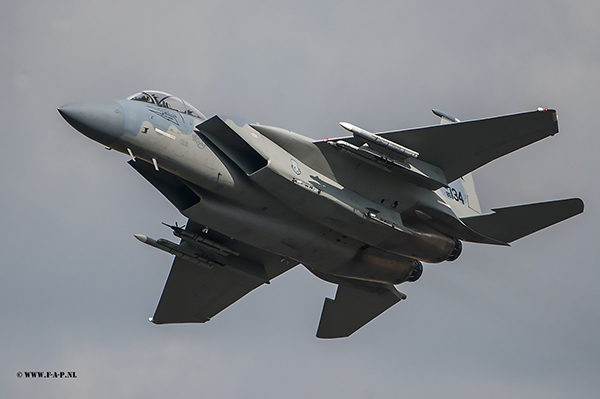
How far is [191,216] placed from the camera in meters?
16.4

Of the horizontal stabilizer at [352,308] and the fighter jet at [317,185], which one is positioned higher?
the fighter jet at [317,185]

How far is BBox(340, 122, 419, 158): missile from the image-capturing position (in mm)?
15672

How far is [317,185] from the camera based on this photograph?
1639 cm

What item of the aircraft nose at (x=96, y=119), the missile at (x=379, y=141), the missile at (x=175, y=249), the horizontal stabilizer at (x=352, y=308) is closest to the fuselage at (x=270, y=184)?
the aircraft nose at (x=96, y=119)

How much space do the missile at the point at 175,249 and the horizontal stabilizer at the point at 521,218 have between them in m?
7.10

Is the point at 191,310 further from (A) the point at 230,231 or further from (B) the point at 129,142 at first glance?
(B) the point at 129,142

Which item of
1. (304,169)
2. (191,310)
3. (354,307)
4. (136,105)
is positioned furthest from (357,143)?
(191,310)

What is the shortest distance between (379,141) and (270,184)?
266cm

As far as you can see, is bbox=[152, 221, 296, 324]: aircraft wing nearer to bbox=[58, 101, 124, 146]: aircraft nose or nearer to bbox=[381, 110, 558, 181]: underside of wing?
bbox=[381, 110, 558, 181]: underside of wing

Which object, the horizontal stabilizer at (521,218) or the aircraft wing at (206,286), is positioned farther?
the aircraft wing at (206,286)

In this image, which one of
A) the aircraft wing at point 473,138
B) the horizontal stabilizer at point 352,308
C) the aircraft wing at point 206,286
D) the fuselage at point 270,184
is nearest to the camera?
the fuselage at point 270,184

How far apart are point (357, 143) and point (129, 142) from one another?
17.4 feet

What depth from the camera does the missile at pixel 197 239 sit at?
1831 centimetres

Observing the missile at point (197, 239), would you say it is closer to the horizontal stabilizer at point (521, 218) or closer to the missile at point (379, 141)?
the missile at point (379, 141)
